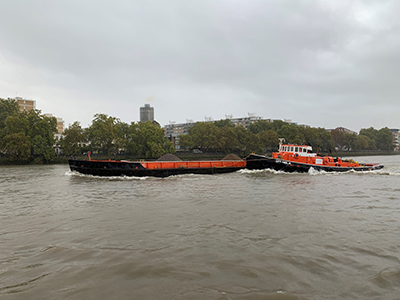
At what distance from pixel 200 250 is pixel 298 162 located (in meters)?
25.2

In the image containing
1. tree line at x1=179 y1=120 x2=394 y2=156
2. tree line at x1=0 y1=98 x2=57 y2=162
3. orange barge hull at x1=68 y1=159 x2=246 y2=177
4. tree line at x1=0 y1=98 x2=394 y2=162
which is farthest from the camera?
tree line at x1=179 y1=120 x2=394 y2=156

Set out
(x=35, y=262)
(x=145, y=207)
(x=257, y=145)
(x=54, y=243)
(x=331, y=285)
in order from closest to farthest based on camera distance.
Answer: (x=331, y=285), (x=35, y=262), (x=54, y=243), (x=145, y=207), (x=257, y=145)

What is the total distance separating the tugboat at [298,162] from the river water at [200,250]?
16430 mm

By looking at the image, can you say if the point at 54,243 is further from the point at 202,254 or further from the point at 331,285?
the point at 331,285

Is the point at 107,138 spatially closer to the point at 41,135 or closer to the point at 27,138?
the point at 41,135

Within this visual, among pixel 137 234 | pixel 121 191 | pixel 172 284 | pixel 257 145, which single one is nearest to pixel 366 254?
pixel 172 284

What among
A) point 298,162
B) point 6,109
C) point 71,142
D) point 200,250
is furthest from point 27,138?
point 200,250

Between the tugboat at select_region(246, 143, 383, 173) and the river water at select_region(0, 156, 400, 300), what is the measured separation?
16430mm

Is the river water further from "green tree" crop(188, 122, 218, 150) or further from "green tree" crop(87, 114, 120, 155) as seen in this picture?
"green tree" crop(188, 122, 218, 150)

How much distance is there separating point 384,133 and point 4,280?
534 feet

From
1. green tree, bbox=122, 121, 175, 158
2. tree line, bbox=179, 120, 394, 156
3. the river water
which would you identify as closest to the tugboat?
the river water

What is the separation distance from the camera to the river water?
199 inches

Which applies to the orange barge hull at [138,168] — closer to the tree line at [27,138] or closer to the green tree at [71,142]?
the tree line at [27,138]

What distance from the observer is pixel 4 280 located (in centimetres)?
537
